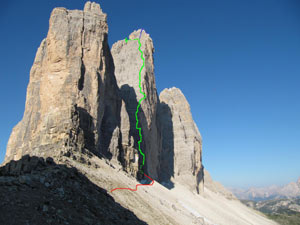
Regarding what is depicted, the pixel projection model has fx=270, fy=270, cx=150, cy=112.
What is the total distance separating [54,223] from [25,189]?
2.53 metres

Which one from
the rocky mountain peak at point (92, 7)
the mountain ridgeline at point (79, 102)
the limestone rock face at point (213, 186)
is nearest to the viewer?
the mountain ridgeline at point (79, 102)

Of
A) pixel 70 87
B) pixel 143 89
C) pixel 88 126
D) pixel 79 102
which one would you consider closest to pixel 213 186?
pixel 143 89

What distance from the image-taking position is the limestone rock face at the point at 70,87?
24844mm

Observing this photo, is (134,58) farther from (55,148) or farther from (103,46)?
(55,148)

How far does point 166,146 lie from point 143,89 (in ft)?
71.8

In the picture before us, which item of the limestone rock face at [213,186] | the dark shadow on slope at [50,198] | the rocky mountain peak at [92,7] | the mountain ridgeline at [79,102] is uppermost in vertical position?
the rocky mountain peak at [92,7]

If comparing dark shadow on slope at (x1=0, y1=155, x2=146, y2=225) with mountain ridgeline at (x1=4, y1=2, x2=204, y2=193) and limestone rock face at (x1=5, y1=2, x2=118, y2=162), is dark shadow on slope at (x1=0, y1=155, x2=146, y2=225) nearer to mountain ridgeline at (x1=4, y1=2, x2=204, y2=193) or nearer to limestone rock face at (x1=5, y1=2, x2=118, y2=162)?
mountain ridgeline at (x1=4, y1=2, x2=204, y2=193)

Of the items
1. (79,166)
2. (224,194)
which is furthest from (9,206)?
(224,194)

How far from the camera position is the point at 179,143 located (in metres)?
67.9

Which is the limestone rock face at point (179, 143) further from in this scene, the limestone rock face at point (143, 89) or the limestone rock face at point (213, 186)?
the limestone rock face at point (213, 186)

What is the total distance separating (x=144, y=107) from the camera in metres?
49.8

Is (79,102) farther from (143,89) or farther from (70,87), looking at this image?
(143,89)

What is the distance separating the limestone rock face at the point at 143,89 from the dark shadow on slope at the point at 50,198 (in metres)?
26.8

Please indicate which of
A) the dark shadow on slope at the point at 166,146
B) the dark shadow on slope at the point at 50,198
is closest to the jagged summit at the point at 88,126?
the dark shadow on slope at the point at 50,198
